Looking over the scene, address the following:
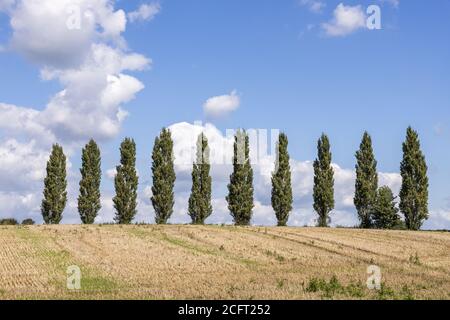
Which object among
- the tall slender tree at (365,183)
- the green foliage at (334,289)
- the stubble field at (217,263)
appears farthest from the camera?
the tall slender tree at (365,183)

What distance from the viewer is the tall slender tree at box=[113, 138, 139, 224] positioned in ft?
263

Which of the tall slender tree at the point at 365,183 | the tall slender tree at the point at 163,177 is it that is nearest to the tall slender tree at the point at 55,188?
the tall slender tree at the point at 163,177

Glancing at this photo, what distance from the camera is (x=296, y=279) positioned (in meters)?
30.3

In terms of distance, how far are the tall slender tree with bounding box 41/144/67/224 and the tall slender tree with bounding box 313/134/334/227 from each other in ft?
116

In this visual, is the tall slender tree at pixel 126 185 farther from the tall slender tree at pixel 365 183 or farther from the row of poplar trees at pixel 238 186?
the tall slender tree at pixel 365 183

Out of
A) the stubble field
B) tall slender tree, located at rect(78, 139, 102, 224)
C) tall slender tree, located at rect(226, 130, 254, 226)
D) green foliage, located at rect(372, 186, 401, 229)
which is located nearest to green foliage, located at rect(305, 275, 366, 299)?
the stubble field

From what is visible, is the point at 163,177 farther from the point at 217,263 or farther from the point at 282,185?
the point at 217,263

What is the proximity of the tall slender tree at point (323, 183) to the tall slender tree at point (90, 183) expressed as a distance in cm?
3080

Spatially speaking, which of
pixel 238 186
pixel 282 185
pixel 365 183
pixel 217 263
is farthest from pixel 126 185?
pixel 217 263

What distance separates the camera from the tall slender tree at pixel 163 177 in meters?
80.4

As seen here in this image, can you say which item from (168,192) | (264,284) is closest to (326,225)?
(168,192)

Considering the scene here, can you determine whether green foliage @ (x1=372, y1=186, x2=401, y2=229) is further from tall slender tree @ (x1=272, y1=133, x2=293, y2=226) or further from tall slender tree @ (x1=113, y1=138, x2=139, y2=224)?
tall slender tree @ (x1=113, y1=138, x2=139, y2=224)

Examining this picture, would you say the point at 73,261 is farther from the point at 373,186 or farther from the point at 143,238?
the point at 373,186

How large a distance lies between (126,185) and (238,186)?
15.5 m
